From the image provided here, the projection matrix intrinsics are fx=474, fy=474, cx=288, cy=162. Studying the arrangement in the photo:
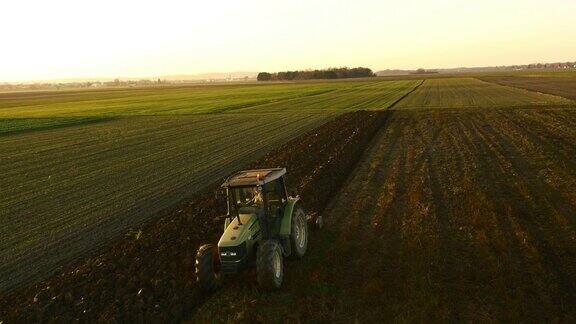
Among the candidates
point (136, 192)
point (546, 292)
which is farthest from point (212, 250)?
A: point (136, 192)

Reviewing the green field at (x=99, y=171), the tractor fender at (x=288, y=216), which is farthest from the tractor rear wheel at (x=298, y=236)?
the green field at (x=99, y=171)

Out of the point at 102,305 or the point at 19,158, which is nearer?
the point at 102,305

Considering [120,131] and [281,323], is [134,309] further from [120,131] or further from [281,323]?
[120,131]

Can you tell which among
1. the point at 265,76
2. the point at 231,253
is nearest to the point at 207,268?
the point at 231,253

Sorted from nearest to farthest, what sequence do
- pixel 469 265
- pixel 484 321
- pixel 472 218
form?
pixel 484 321
pixel 469 265
pixel 472 218

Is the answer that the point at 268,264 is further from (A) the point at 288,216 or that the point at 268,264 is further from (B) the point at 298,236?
(B) the point at 298,236
